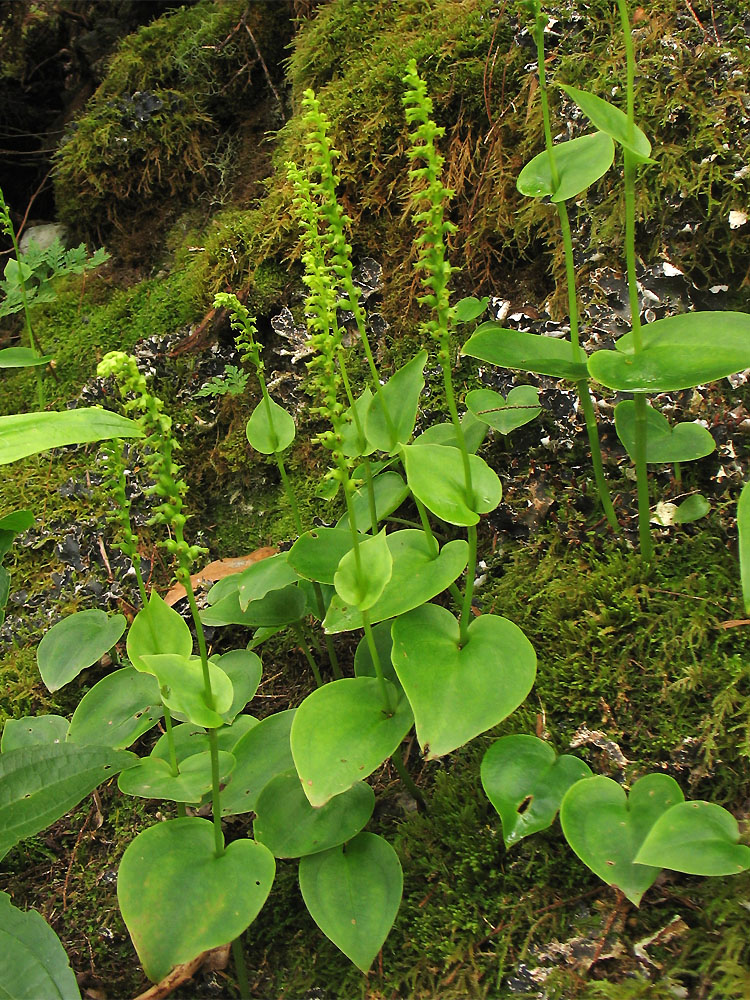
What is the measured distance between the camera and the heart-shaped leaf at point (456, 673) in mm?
1424

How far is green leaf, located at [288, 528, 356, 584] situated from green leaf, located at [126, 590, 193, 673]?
30 cm

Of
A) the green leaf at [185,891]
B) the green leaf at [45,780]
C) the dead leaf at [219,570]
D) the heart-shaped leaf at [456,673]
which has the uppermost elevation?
the heart-shaped leaf at [456,673]

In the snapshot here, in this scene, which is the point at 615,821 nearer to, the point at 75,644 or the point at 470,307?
the point at 75,644

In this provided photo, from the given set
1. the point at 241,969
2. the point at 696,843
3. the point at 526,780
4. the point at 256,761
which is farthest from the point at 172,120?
the point at 696,843

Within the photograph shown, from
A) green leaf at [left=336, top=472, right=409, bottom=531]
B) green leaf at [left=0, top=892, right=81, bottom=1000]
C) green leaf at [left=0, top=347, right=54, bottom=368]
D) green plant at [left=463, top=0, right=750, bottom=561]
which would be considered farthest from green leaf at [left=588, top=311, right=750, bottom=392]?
green leaf at [left=0, top=347, right=54, bottom=368]

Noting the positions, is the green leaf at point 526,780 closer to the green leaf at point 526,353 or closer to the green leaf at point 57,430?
the green leaf at point 526,353

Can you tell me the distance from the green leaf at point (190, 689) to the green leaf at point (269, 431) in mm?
714

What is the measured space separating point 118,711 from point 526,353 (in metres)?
1.37

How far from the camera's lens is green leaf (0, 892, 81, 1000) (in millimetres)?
1423

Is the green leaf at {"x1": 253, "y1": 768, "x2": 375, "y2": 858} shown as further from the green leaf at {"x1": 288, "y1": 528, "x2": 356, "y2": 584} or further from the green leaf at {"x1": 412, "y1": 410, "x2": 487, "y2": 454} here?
the green leaf at {"x1": 412, "y1": 410, "x2": 487, "y2": 454}

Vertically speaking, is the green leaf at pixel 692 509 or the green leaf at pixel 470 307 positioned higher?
the green leaf at pixel 470 307

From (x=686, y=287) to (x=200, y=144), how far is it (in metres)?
2.61

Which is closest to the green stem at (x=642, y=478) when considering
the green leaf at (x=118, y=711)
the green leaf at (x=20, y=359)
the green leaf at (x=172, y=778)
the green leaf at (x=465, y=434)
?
the green leaf at (x=465, y=434)

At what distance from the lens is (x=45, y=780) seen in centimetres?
163
